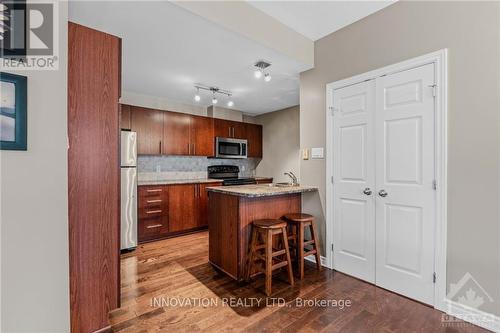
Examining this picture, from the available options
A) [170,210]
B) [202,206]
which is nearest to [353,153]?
[202,206]

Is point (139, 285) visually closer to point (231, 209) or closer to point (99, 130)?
point (231, 209)

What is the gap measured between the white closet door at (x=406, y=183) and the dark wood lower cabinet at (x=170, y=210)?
301 centimetres

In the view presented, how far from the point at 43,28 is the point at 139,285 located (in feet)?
7.40

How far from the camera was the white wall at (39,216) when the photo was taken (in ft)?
4.05

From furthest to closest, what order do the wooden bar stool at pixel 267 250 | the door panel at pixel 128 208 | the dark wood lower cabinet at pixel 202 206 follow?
1. the dark wood lower cabinet at pixel 202 206
2. the door panel at pixel 128 208
3. the wooden bar stool at pixel 267 250

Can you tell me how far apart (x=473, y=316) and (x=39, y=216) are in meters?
3.08

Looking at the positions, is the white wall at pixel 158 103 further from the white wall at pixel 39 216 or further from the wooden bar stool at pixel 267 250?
the wooden bar stool at pixel 267 250

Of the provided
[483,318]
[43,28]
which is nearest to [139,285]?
[43,28]

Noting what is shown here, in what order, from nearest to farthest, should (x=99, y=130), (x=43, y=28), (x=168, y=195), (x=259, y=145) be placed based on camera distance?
1. (x=43, y=28)
2. (x=99, y=130)
3. (x=168, y=195)
4. (x=259, y=145)

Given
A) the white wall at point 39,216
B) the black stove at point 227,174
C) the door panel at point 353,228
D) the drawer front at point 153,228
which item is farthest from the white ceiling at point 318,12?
the drawer front at point 153,228

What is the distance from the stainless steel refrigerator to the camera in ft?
10.8

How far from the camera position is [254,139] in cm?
569

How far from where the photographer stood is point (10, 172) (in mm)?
1235

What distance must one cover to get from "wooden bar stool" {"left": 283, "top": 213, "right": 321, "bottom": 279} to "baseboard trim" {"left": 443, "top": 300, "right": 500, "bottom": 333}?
1.16 m
